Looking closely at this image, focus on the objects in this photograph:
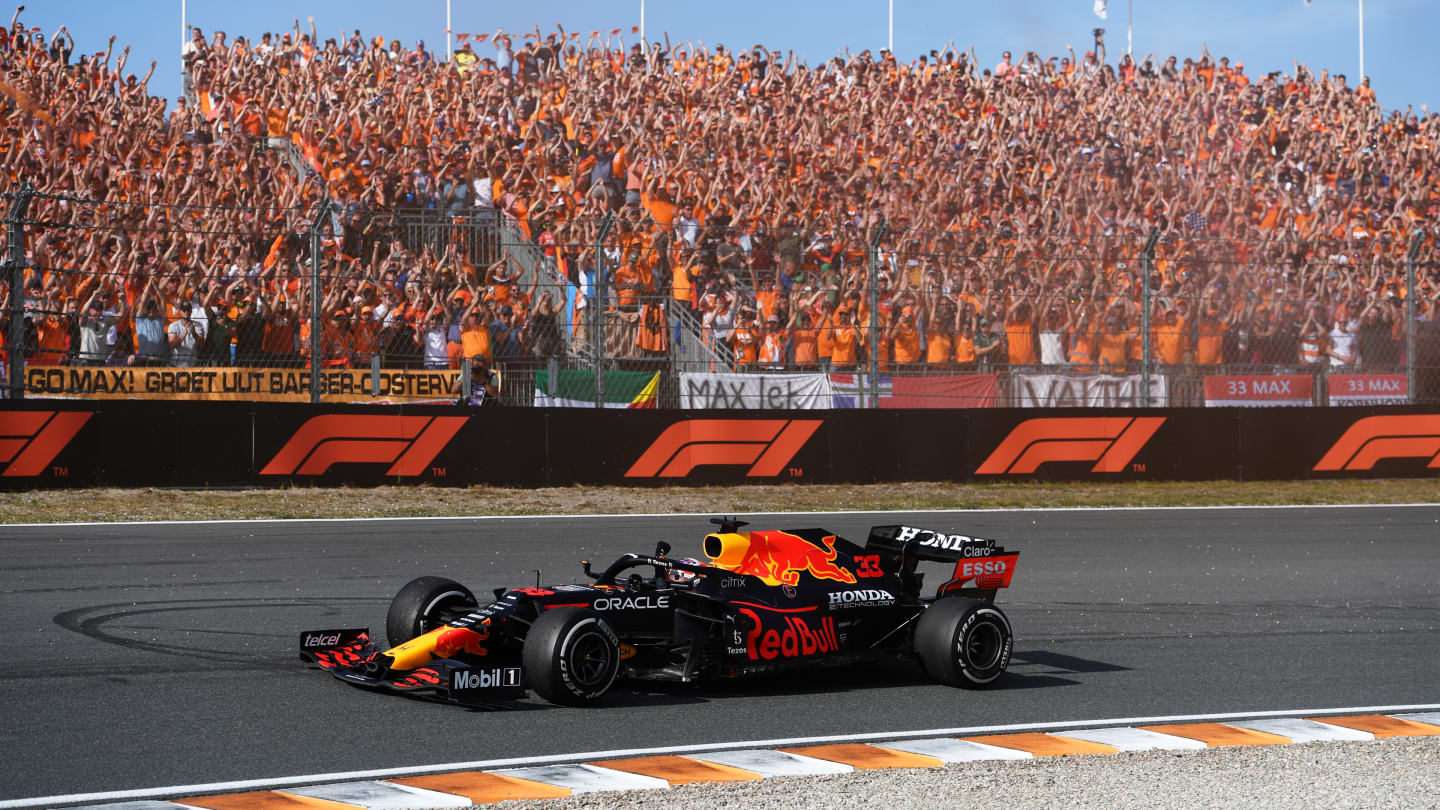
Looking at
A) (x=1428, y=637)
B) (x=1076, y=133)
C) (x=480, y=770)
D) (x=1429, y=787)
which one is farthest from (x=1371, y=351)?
(x=480, y=770)

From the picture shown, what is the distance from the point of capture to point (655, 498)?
1594 cm

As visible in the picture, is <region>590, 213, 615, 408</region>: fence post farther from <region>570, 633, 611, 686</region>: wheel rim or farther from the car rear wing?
<region>570, 633, 611, 686</region>: wheel rim

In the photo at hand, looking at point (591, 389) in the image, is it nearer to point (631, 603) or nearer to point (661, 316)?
point (661, 316)

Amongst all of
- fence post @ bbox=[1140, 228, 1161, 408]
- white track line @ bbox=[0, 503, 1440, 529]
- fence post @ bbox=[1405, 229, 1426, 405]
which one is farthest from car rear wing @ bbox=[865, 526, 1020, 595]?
fence post @ bbox=[1405, 229, 1426, 405]

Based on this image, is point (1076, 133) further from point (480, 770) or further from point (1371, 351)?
point (480, 770)

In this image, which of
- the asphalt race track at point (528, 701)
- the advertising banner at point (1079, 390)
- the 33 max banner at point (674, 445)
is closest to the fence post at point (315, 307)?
the 33 max banner at point (674, 445)

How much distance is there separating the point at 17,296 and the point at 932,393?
33.9ft

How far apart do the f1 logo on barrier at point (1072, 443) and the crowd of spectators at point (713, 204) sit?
2.92 feet

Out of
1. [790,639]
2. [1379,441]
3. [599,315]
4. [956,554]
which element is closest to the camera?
[790,639]

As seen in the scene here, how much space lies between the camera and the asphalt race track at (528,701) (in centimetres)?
529

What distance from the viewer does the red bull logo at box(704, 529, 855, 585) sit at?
668 cm

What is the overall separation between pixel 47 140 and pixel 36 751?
16.1 meters

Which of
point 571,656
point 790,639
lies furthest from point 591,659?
point 790,639

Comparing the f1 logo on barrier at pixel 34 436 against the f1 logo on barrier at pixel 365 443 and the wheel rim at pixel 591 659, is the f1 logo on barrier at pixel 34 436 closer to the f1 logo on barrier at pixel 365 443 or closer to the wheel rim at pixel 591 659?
the f1 logo on barrier at pixel 365 443
